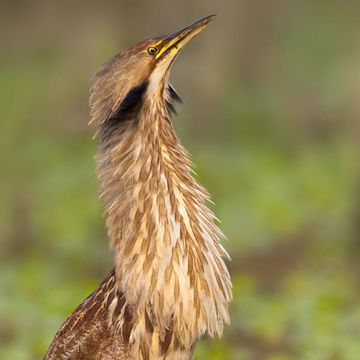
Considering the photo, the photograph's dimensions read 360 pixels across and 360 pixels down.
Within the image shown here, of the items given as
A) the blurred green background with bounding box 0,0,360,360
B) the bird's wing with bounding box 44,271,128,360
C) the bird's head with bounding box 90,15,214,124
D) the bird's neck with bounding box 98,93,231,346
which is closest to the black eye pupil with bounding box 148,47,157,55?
the bird's head with bounding box 90,15,214,124

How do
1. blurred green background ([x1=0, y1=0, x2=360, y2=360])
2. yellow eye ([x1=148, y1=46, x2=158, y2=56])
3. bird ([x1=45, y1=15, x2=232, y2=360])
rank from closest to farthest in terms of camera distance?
bird ([x1=45, y1=15, x2=232, y2=360])
yellow eye ([x1=148, y1=46, x2=158, y2=56])
blurred green background ([x1=0, y1=0, x2=360, y2=360])

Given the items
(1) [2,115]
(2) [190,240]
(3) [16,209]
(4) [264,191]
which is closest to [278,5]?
(1) [2,115]

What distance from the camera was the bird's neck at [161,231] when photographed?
180 inches

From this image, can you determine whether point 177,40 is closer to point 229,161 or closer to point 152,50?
point 152,50

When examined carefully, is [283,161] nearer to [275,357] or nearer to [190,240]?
[275,357]

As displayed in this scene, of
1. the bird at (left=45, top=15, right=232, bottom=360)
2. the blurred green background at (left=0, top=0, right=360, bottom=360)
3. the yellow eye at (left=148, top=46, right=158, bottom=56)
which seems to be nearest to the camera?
the bird at (left=45, top=15, right=232, bottom=360)

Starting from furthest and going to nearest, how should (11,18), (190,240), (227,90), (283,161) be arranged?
(11,18)
(227,90)
(283,161)
(190,240)

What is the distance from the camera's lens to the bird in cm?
457

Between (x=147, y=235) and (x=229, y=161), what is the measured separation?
7.82 m

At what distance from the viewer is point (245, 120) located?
14.1 metres

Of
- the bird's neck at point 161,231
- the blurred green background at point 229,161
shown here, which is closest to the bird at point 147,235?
the bird's neck at point 161,231

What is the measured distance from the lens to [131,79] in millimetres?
4652

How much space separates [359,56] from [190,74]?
2.05 m

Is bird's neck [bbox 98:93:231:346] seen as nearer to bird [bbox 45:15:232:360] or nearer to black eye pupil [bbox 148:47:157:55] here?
bird [bbox 45:15:232:360]
